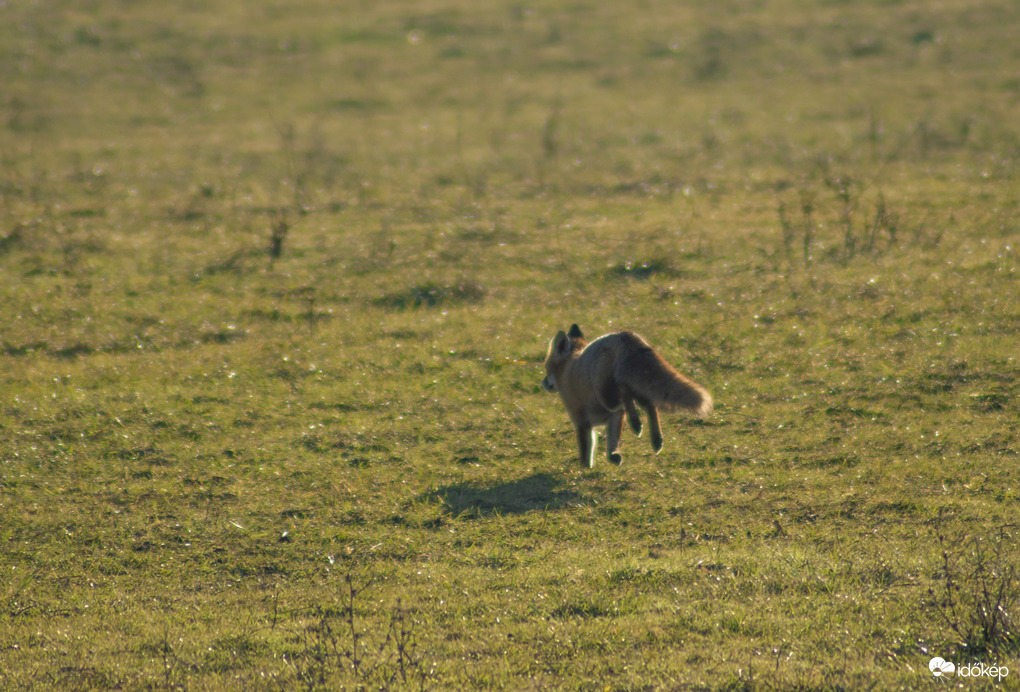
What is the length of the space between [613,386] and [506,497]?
5.60 feet

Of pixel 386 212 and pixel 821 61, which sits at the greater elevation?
pixel 821 61

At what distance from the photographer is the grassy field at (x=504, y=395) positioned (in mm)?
7512

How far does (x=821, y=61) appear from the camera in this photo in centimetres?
3491

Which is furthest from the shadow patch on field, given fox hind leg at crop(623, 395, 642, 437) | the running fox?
fox hind leg at crop(623, 395, 642, 437)

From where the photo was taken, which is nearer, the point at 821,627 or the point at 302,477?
the point at 821,627

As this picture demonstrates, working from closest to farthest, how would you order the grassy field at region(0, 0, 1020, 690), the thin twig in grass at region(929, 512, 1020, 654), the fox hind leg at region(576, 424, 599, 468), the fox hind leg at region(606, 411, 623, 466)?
the thin twig in grass at region(929, 512, 1020, 654) → the grassy field at region(0, 0, 1020, 690) → the fox hind leg at region(606, 411, 623, 466) → the fox hind leg at region(576, 424, 599, 468)

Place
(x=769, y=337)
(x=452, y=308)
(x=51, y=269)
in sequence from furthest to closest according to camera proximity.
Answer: (x=51, y=269) < (x=452, y=308) < (x=769, y=337)

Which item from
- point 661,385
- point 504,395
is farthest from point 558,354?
point 661,385

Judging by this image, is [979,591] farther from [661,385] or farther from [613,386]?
[613,386]

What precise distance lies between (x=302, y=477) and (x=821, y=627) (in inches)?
236

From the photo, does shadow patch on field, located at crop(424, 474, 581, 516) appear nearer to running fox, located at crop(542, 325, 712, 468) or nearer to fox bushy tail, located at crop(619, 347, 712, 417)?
running fox, located at crop(542, 325, 712, 468)

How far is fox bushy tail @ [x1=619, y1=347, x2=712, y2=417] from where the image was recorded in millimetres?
8703

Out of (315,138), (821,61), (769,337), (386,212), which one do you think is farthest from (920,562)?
(821,61)

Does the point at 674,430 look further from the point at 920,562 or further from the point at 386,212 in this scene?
the point at 386,212
